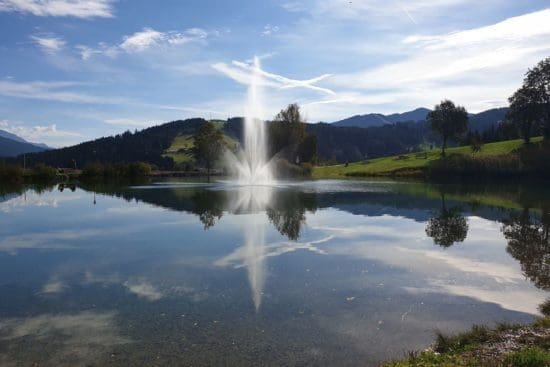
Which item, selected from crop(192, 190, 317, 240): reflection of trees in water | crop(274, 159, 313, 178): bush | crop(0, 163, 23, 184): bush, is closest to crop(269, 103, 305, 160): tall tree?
crop(274, 159, 313, 178): bush

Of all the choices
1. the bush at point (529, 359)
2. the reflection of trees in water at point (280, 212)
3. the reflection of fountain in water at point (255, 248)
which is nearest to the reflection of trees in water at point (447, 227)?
the reflection of trees in water at point (280, 212)

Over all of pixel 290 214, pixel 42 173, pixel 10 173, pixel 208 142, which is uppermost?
pixel 208 142

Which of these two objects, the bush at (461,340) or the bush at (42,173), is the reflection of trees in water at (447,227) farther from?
the bush at (42,173)

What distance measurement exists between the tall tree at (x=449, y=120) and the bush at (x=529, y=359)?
12371cm

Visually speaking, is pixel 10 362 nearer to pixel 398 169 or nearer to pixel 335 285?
pixel 335 285

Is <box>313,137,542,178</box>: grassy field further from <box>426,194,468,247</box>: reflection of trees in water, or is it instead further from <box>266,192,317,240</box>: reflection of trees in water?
<box>426,194,468,247</box>: reflection of trees in water

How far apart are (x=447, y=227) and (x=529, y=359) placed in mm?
27583

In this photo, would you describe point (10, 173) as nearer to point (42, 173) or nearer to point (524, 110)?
point (42, 173)

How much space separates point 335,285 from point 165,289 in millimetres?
7427

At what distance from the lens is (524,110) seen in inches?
4692

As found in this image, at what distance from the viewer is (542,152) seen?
353 ft

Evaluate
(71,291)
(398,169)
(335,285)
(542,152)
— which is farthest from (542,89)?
(71,291)

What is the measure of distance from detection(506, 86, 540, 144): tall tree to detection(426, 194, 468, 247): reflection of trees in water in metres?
88.9

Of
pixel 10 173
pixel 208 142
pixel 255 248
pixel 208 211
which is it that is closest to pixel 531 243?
pixel 255 248
